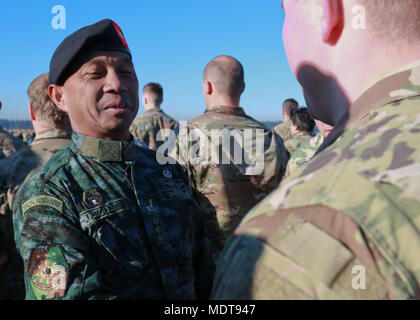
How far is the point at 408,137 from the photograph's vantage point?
755 millimetres

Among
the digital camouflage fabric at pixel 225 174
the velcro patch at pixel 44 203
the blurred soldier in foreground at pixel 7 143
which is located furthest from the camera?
the blurred soldier in foreground at pixel 7 143

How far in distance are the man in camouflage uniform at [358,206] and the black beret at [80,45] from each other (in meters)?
1.40

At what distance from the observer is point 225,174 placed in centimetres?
345

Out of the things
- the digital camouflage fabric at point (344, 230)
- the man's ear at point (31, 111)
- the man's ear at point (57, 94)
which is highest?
the man's ear at point (57, 94)

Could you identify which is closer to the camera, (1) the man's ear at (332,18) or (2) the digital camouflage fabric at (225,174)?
(1) the man's ear at (332,18)

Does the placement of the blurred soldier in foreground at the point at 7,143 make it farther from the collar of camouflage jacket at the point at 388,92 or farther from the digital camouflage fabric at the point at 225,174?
the collar of camouflage jacket at the point at 388,92

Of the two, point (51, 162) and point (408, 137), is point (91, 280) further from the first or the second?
point (408, 137)

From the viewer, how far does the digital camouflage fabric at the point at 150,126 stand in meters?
7.17

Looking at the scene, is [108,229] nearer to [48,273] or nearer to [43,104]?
[48,273]

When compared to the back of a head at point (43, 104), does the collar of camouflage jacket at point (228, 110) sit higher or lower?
lower

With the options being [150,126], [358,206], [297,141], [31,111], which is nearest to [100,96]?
[358,206]

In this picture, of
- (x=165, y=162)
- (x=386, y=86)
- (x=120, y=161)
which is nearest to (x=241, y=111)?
(x=165, y=162)

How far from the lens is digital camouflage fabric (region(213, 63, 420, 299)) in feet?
2.21

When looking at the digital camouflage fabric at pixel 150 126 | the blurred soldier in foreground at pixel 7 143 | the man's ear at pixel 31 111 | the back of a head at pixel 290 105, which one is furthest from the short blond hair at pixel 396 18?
the back of a head at pixel 290 105
